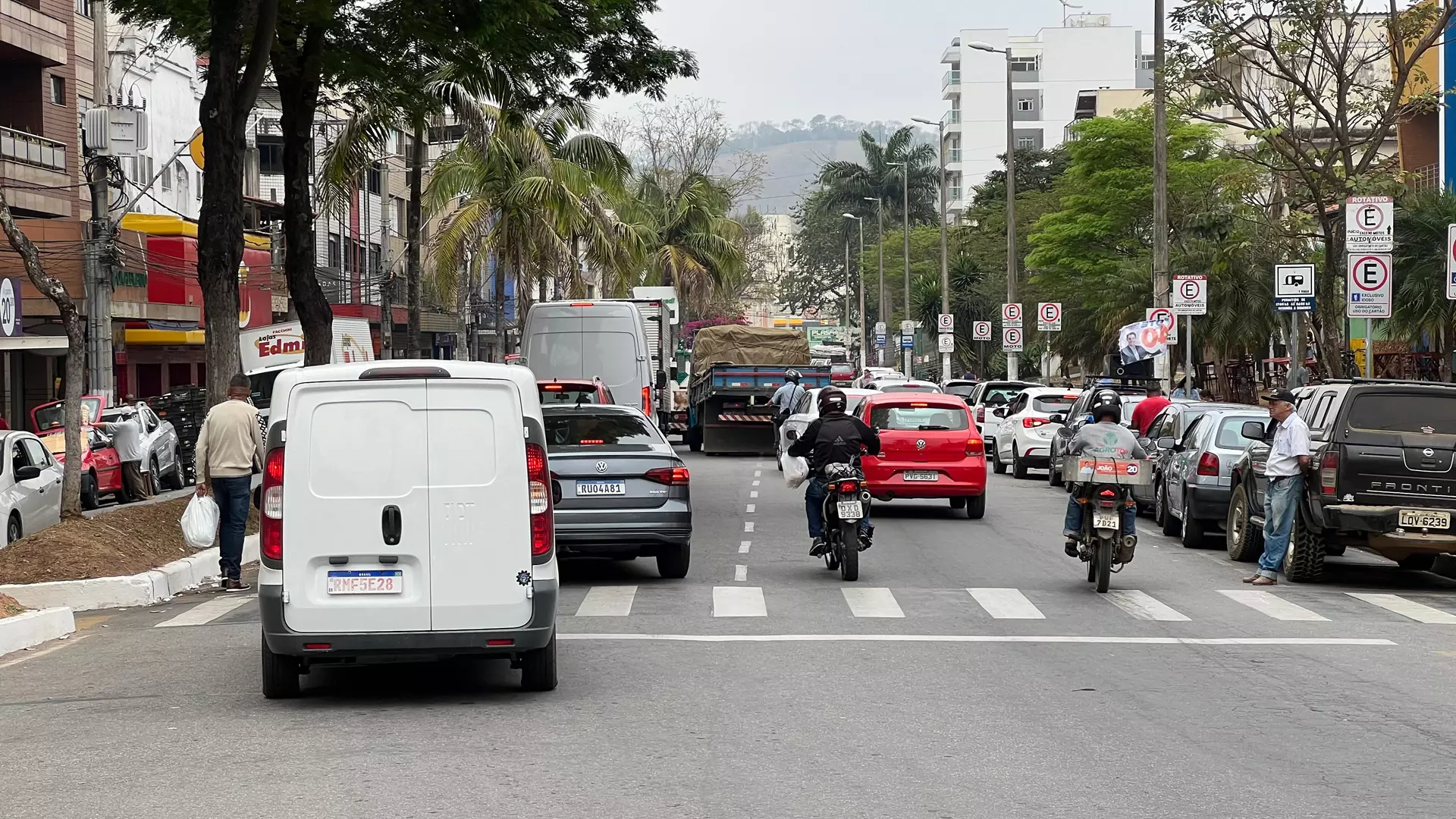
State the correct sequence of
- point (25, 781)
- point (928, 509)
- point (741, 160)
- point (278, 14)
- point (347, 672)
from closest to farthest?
point (25, 781)
point (347, 672)
point (278, 14)
point (928, 509)
point (741, 160)

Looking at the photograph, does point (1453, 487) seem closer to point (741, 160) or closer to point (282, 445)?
point (282, 445)

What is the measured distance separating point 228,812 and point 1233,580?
12.0 metres

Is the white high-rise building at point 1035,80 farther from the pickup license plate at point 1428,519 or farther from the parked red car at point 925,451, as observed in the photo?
the pickup license plate at point 1428,519

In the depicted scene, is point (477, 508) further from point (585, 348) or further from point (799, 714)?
point (585, 348)

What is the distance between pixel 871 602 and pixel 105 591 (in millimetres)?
6470

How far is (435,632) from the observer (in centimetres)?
966

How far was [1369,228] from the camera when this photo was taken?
20750 mm

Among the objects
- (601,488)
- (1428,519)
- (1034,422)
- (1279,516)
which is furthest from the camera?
(1034,422)

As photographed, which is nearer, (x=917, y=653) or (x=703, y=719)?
(x=703, y=719)

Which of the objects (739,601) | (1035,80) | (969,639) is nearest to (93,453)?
(739,601)

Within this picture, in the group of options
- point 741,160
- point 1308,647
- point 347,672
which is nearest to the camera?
point 347,672

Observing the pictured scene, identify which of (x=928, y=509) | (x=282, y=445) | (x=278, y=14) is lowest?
(x=928, y=509)

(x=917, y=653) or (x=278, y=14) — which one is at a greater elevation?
(x=278, y=14)

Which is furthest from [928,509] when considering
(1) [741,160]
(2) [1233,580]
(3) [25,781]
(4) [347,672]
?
(1) [741,160]
